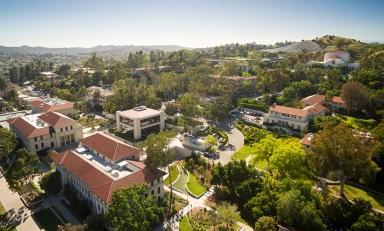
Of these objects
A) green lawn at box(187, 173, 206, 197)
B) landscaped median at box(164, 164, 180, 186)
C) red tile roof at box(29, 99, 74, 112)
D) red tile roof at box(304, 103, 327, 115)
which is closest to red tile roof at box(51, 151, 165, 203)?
green lawn at box(187, 173, 206, 197)

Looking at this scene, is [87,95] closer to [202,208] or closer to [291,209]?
[202,208]

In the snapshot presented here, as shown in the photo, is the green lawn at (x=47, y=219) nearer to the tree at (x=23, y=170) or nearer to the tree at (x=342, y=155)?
the tree at (x=23, y=170)

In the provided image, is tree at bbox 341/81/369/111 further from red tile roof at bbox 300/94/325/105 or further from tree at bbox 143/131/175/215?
tree at bbox 143/131/175/215

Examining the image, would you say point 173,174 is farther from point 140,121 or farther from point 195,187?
point 140,121

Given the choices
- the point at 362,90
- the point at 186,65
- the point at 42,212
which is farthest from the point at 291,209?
the point at 186,65

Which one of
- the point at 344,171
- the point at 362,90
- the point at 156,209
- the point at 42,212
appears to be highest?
the point at 362,90

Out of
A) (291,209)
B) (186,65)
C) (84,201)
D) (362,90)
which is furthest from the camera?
(186,65)
